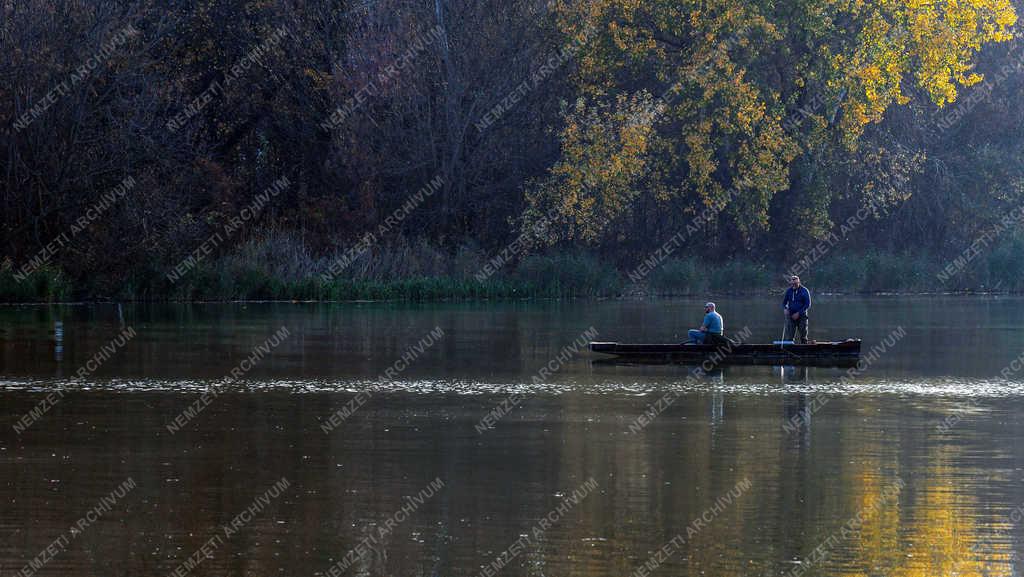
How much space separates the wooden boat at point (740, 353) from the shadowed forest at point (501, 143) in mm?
24918

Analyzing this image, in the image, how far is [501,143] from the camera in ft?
210

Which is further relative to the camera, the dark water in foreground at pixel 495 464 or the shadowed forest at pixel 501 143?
the shadowed forest at pixel 501 143

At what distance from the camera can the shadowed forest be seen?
2158 inches

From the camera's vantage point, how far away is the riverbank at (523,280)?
2108 inches

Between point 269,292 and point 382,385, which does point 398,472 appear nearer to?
point 382,385

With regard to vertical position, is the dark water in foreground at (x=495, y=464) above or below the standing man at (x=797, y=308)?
below

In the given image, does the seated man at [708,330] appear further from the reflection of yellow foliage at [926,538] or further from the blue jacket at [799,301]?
the reflection of yellow foliage at [926,538]

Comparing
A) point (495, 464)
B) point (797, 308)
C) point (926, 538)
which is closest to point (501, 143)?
point (797, 308)

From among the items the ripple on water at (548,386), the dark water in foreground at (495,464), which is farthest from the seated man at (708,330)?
the ripple on water at (548,386)

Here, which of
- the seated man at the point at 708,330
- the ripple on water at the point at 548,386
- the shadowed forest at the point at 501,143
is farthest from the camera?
the shadowed forest at the point at 501,143

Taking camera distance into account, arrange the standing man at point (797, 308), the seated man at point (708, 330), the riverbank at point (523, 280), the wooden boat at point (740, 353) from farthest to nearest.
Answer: the riverbank at point (523, 280) < the standing man at point (797, 308) < the seated man at point (708, 330) < the wooden boat at point (740, 353)

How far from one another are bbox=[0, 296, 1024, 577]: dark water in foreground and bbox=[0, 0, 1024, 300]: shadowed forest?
66.0 ft

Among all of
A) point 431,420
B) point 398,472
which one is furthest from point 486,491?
point 431,420

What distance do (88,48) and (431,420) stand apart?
34398 millimetres
